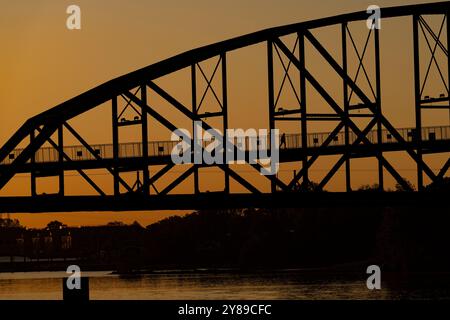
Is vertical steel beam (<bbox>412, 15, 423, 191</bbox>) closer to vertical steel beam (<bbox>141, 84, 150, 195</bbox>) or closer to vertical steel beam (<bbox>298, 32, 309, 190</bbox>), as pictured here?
vertical steel beam (<bbox>298, 32, 309, 190</bbox>)

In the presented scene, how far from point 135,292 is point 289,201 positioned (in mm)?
98367

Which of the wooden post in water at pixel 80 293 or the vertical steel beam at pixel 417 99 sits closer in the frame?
the wooden post in water at pixel 80 293

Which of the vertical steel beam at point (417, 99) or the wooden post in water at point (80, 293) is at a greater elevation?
the vertical steel beam at point (417, 99)

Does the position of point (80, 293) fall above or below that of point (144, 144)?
below

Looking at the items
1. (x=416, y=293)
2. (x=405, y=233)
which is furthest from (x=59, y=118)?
(x=405, y=233)

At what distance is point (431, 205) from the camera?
56531 mm

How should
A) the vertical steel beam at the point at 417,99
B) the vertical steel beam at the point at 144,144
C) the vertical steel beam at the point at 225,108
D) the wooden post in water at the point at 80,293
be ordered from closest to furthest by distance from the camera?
1. the wooden post in water at the point at 80,293
2. the vertical steel beam at the point at 225,108
3. the vertical steel beam at the point at 417,99
4. the vertical steel beam at the point at 144,144

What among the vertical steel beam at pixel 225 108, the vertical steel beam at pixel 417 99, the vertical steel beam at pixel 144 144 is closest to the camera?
the vertical steel beam at pixel 225 108

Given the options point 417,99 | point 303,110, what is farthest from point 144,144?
point 417,99

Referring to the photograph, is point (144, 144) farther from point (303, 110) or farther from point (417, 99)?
point (417, 99)

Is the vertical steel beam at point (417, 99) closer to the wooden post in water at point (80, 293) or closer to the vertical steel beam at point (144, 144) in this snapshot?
the vertical steel beam at point (144, 144)
